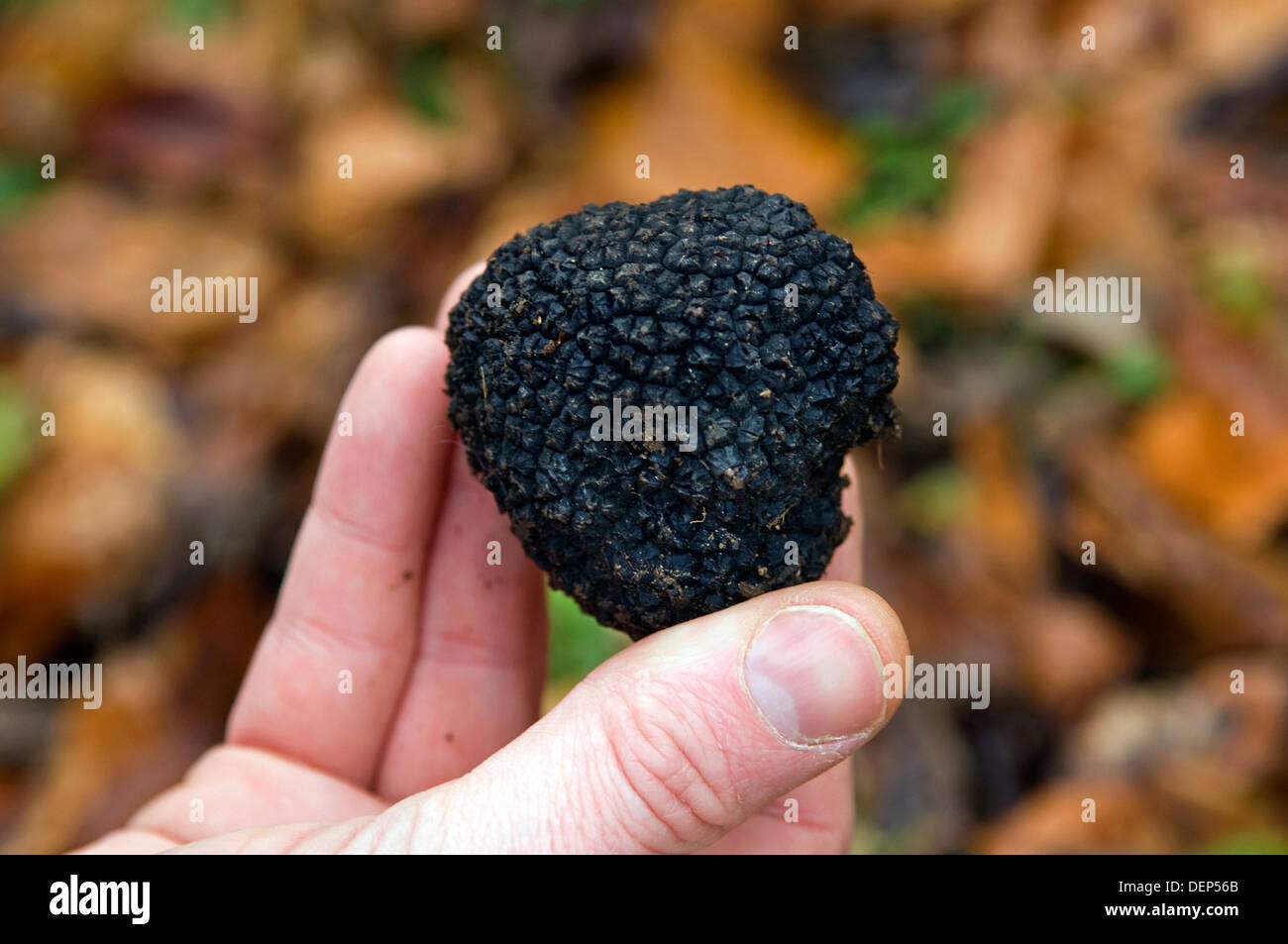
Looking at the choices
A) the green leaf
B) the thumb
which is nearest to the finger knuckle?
the thumb

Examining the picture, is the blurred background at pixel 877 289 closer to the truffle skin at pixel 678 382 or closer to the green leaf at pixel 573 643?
the green leaf at pixel 573 643

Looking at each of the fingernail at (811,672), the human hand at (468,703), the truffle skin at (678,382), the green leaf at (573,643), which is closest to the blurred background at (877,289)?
the green leaf at (573,643)

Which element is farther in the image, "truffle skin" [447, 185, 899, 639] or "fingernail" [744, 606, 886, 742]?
"truffle skin" [447, 185, 899, 639]

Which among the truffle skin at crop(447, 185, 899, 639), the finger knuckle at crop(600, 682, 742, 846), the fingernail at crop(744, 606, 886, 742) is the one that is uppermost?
the truffle skin at crop(447, 185, 899, 639)

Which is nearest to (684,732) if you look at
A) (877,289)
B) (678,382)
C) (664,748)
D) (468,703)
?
(664,748)

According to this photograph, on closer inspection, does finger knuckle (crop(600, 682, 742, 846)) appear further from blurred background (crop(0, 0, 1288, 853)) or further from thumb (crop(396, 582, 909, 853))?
blurred background (crop(0, 0, 1288, 853))

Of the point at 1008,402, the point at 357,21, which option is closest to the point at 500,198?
the point at 357,21
